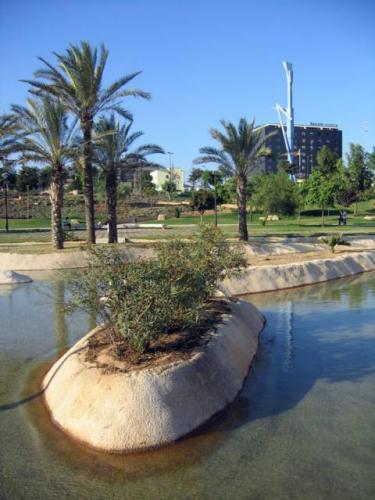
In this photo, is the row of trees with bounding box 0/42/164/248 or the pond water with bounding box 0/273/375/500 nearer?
the pond water with bounding box 0/273/375/500

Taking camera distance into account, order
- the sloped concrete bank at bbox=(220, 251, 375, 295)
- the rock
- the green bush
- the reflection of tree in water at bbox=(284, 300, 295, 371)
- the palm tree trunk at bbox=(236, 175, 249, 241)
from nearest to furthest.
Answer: the green bush → the reflection of tree in water at bbox=(284, 300, 295, 371) → the sloped concrete bank at bbox=(220, 251, 375, 295) → the rock → the palm tree trunk at bbox=(236, 175, 249, 241)

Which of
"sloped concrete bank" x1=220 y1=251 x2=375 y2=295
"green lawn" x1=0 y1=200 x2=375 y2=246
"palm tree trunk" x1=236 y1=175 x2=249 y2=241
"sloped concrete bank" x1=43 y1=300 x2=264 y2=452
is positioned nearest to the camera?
"sloped concrete bank" x1=43 y1=300 x2=264 y2=452

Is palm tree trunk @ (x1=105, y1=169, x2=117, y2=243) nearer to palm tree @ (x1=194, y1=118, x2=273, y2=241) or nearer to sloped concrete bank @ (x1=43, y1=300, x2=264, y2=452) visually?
palm tree @ (x1=194, y1=118, x2=273, y2=241)

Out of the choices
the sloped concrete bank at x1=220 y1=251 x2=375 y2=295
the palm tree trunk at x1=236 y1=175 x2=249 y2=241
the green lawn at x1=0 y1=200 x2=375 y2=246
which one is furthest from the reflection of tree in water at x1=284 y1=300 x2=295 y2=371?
the green lawn at x1=0 y1=200 x2=375 y2=246

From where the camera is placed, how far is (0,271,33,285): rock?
2356 centimetres

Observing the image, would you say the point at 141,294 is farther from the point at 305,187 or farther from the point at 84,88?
the point at 305,187

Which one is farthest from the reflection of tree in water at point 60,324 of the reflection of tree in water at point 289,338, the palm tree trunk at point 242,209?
the palm tree trunk at point 242,209

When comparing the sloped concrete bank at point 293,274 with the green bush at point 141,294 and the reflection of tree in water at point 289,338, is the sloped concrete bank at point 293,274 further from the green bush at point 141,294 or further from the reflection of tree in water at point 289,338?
the green bush at point 141,294

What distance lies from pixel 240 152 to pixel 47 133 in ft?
39.3

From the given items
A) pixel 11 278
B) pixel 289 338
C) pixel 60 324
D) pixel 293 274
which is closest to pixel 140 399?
pixel 289 338

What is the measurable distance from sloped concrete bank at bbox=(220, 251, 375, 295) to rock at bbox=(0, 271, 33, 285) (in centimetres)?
944

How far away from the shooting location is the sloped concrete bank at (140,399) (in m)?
7.30

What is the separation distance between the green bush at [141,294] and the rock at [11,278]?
14.1m

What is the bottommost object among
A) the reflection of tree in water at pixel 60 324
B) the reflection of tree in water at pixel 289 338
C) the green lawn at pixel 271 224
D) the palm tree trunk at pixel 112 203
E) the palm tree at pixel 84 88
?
the reflection of tree in water at pixel 289 338
